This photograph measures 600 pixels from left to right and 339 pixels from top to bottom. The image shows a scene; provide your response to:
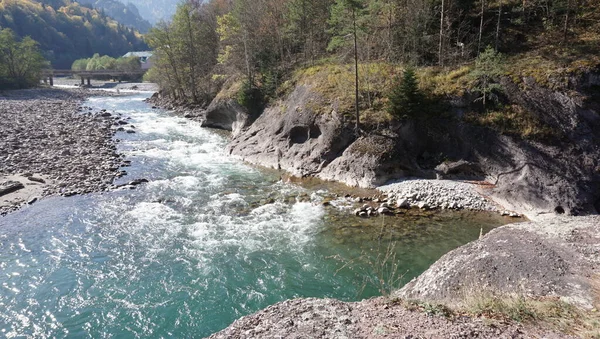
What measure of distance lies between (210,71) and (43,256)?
136ft

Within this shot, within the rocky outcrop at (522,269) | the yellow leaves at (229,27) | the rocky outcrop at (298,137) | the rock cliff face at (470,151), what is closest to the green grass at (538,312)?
the rocky outcrop at (522,269)

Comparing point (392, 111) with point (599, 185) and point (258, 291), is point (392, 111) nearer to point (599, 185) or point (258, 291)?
point (599, 185)

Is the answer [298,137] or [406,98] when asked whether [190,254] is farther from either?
[406,98]

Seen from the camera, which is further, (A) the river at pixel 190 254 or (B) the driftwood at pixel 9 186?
(B) the driftwood at pixel 9 186

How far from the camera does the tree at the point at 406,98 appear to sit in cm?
2247

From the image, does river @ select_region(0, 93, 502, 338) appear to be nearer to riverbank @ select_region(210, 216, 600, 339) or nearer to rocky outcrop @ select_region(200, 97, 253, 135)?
riverbank @ select_region(210, 216, 600, 339)

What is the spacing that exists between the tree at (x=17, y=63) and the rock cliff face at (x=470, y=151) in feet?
253

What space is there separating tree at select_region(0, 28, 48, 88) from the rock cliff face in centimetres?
7716

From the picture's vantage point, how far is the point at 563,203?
16656 mm

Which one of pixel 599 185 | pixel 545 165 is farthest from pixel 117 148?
pixel 599 185

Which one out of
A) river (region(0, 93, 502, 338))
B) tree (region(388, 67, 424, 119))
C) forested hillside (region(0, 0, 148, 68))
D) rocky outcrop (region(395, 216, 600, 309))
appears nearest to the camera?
rocky outcrop (region(395, 216, 600, 309))

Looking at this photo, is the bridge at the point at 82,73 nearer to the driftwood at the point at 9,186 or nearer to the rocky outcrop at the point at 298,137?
the driftwood at the point at 9,186

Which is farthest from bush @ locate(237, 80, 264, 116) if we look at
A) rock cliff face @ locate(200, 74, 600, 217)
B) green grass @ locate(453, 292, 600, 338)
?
green grass @ locate(453, 292, 600, 338)

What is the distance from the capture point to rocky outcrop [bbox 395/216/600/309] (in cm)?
905
